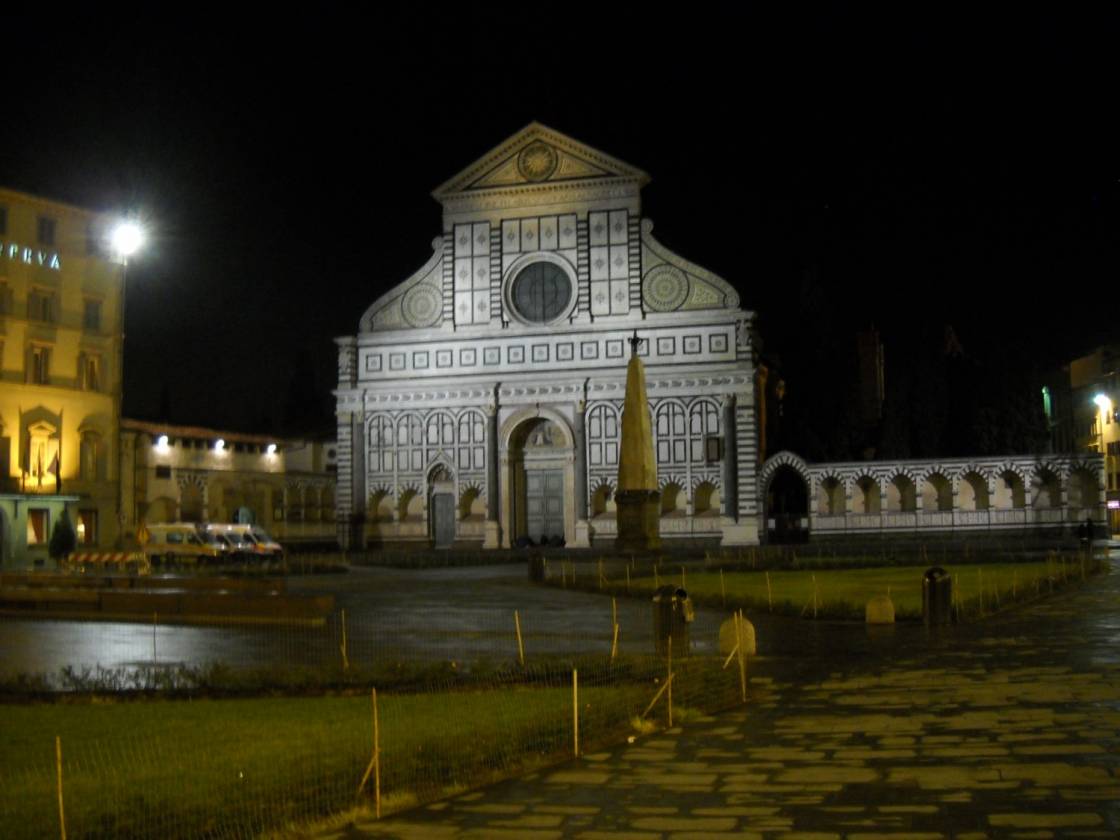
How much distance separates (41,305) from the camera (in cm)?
5216

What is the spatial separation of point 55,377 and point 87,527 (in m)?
6.49

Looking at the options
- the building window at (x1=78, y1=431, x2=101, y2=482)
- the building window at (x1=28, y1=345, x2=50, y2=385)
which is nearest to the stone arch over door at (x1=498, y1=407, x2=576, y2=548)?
the building window at (x1=78, y1=431, x2=101, y2=482)

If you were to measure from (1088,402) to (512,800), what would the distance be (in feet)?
269

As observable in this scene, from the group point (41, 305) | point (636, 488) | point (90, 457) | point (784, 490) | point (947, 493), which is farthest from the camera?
point (784, 490)

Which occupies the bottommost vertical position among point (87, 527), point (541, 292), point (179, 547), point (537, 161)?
point (179, 547)

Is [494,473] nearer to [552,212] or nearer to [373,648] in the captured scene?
[552,212]

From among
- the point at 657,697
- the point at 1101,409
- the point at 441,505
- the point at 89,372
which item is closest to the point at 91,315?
the point at 89,372

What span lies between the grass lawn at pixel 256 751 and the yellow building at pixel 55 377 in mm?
37530

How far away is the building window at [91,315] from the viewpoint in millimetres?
54125

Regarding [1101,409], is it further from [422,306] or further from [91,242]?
[91,242]

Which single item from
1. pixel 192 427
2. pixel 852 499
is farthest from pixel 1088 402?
pixel 192 427

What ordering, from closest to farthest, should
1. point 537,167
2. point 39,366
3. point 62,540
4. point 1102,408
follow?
1. point 62,540
2. point 39,366
3. point 537,167
4. point 1102,408

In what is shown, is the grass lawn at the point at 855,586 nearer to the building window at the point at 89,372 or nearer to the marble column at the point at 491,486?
the marble column at the point at 491,486

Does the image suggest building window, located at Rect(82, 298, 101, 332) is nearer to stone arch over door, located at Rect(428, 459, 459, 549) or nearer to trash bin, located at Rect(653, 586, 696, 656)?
stone arch over door, located at Rect(428, 459, 459, 549)
